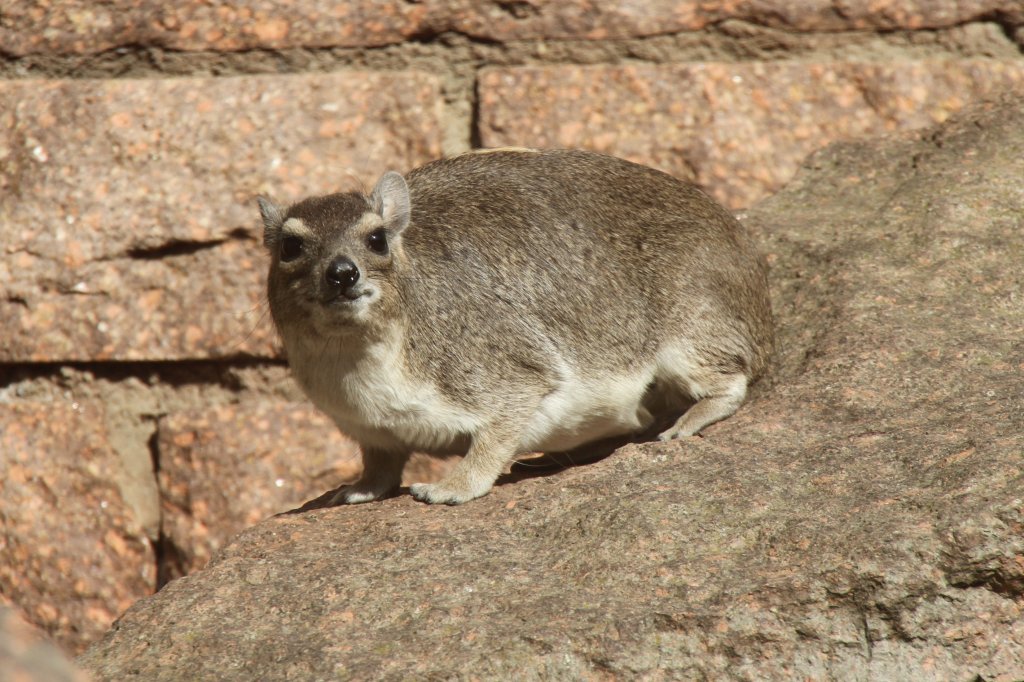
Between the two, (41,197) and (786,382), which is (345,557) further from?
(41,197)

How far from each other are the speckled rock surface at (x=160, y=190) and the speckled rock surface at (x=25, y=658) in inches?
121

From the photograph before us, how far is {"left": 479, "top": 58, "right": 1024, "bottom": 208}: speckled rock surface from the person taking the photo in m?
5.00

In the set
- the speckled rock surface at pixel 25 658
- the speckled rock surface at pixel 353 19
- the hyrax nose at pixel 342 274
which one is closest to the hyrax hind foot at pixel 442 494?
the hyrax nose at pixel 342 274

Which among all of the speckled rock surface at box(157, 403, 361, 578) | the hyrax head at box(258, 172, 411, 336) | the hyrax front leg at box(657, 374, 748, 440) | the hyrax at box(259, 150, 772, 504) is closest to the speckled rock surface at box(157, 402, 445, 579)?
the speckled rock surface at box(157, 403, 361, 578)

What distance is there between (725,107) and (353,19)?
150 centimetres

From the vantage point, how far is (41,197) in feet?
15.9

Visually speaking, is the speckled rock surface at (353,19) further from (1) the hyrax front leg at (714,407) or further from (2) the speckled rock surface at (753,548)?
(1) the hyrax front leg at (714,407)

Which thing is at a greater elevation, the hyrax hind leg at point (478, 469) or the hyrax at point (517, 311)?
the hyrax at point (517, 311)

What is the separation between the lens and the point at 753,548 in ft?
10.8

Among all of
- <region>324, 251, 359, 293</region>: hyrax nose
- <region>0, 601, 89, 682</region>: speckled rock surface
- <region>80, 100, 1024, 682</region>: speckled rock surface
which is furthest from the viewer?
<region>324, 251, 359, 293</region>: hyrax nose

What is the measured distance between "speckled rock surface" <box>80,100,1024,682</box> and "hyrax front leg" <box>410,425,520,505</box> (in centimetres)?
7

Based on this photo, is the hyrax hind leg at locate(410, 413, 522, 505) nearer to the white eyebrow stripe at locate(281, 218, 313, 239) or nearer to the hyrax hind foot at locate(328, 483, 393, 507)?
the hyrax hind foot at locate(328, 483, 393, 507)

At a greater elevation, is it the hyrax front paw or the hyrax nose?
the hyrax nose

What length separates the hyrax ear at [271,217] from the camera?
4348 mm
